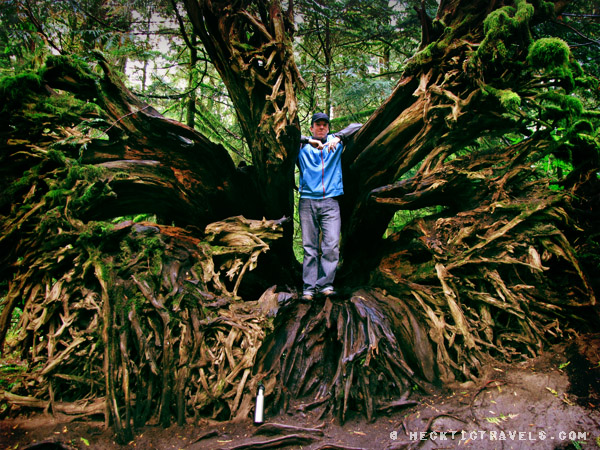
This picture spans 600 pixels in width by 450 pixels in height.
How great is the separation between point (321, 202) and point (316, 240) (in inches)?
22.0

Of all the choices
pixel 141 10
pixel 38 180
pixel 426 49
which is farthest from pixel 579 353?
pixel 141 10

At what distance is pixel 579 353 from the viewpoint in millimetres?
3193

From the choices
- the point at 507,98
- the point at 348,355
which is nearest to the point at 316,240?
the point at 348,355

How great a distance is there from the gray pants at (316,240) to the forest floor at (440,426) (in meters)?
1.74

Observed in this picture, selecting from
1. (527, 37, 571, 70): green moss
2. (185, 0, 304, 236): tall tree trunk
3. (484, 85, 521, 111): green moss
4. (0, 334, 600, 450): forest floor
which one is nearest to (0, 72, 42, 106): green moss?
(185, 0, 304, 236): tall tree trunk

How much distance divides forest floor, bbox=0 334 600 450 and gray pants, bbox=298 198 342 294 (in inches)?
68.6

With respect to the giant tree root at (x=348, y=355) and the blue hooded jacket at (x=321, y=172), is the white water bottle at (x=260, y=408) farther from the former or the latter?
the blue hooded jacket at (x=321, y=172)

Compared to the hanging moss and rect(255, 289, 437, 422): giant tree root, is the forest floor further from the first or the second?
the hanging moss

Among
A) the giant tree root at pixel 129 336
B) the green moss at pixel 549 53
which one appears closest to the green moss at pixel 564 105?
the green moss at pixel 549 53

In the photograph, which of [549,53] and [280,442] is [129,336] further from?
[549,53]

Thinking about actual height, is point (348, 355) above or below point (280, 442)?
above

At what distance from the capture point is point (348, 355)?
338 cm

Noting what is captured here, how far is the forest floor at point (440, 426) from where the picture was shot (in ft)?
8.50

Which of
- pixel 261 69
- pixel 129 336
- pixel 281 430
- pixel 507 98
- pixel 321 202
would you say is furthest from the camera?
pixel 321 202
